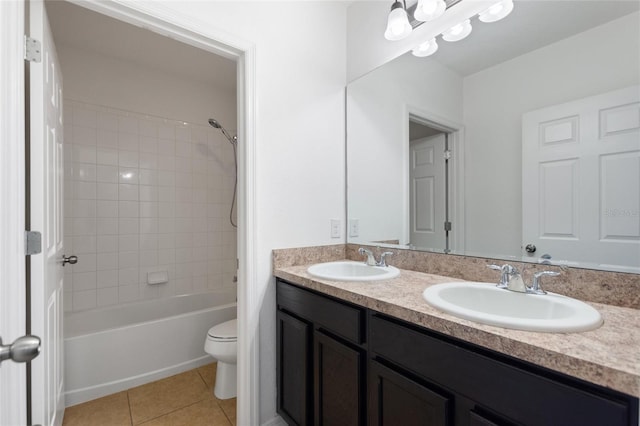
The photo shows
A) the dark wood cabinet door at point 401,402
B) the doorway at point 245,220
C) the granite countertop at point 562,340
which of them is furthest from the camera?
the doorway at point 245,220

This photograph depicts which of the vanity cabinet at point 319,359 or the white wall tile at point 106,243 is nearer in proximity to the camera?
the vanity cabinet at point 319,359

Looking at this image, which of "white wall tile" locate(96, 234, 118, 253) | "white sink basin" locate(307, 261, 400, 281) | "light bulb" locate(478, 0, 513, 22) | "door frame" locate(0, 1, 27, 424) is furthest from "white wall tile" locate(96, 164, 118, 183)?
"light bulb" locate(478, 0, 513, 22)

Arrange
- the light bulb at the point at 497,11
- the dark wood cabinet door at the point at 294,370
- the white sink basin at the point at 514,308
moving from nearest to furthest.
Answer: the white sink basin at the point at 514,308 → the light bulb at the point at 497,11 → the dark wood cabinet door at the point at 294,370

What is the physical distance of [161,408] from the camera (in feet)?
5.75

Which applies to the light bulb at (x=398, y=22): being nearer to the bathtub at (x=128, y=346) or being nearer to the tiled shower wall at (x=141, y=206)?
the tiled shower wall at (x=141, y=206)

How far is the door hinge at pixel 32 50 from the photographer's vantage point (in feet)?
3.35

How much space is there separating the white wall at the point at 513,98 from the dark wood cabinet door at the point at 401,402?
0.70 m

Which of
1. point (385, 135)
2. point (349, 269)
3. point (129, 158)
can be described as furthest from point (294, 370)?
point (129, 158)

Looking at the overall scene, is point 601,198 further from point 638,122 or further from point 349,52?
point 349,52

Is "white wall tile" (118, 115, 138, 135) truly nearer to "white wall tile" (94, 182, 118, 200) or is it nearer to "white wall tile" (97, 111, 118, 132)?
"white wall tile" (97, 111, 118, 132)

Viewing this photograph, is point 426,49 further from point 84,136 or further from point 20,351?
point 84,136

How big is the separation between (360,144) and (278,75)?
2.10 ft

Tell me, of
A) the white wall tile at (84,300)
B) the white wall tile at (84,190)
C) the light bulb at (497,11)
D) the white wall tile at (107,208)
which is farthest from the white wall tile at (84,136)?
the light bulb at (497,11)

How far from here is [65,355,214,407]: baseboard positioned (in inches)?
70.5
